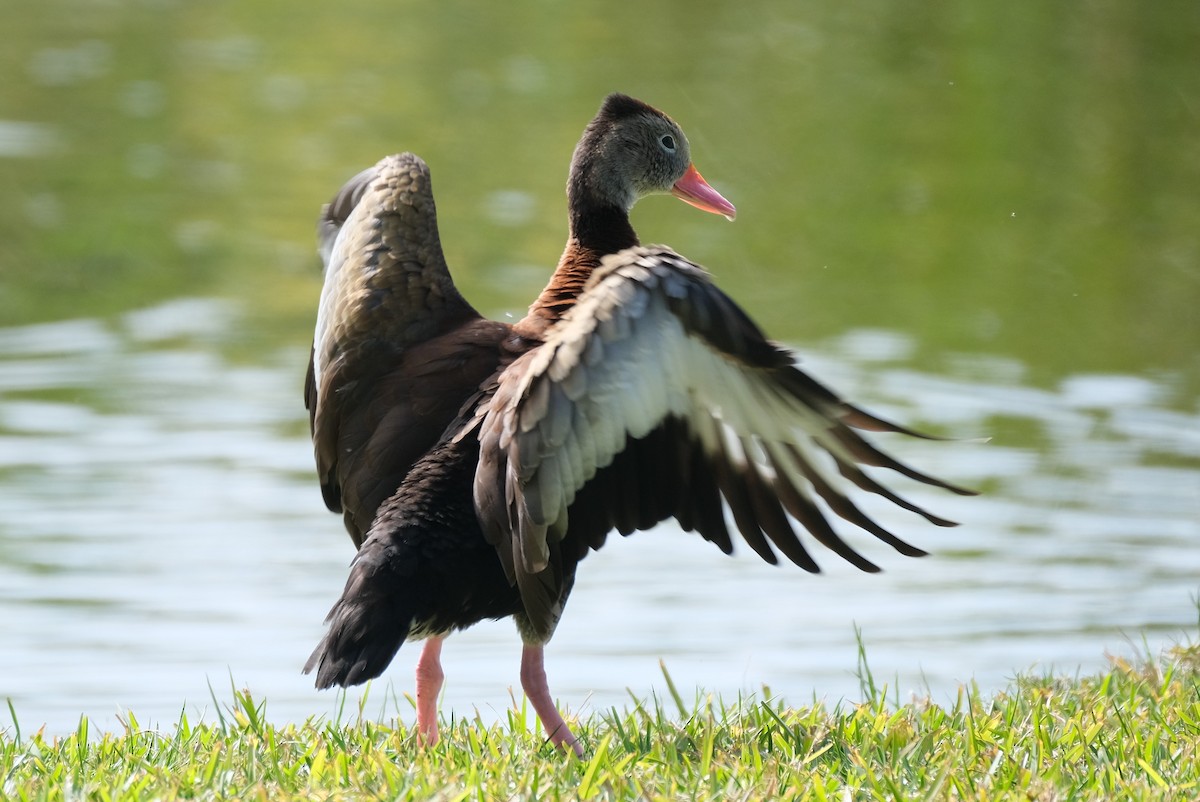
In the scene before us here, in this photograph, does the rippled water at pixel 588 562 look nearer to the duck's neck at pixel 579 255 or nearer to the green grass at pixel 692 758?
the green grass at pixel 692 758

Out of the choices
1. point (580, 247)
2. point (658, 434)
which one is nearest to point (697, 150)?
point (580, 247)

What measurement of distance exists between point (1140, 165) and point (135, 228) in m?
8.47

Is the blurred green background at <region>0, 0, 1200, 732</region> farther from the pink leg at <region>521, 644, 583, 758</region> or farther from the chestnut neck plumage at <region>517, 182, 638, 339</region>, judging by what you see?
the chestnut neck plumage at <region>517, 182, 638, 339</region>

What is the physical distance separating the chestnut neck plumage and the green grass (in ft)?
3.66

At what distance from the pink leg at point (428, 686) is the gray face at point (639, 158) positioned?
4.88 ft

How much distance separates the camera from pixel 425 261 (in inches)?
204

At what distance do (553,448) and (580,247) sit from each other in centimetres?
135

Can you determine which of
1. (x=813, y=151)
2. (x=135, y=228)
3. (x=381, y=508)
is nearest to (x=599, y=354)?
(x=381, y=508)

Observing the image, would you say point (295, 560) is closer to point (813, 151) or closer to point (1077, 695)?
point (1077, 695)

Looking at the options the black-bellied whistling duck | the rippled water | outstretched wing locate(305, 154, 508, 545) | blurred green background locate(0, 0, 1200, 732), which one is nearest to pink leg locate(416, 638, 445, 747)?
the black-bellied whistling duck

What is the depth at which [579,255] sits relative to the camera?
5.37 meters

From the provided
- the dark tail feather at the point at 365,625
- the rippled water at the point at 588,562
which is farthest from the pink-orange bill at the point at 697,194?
the dark tail feather at the point at 365,625

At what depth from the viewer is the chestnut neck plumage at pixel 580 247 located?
511cm

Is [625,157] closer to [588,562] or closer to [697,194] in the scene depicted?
[697,194]
